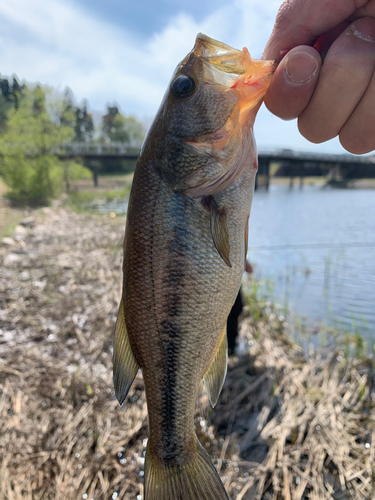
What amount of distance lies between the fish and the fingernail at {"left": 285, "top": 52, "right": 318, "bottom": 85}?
0.09m

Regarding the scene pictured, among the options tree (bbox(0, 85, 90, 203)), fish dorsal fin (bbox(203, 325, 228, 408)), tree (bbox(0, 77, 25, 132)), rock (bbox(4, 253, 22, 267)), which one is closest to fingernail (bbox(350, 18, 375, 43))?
fish dorsal fin (bbox(203, 325, 228, 408))

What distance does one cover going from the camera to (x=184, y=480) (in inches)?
63.5

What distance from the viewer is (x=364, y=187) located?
3466 cm

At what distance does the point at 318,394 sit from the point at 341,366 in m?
0.71

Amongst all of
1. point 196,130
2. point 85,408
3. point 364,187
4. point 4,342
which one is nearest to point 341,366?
point 85,408

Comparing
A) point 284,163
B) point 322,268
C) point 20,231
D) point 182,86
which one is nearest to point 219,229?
point 182,86

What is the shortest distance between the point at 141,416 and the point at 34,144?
2574 centimetres

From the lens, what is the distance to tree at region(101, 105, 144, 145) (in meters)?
52.8

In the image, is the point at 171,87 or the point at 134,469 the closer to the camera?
the point at 171,87

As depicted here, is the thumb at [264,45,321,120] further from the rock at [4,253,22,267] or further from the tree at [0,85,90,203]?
the tree at [0,85,90,203]

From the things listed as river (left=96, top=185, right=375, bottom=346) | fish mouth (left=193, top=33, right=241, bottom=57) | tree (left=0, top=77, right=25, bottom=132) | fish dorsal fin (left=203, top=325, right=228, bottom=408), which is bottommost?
river (left=96, top=185, right=375, bottom=346)

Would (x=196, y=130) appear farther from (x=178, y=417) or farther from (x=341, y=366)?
(x=341, y=366)

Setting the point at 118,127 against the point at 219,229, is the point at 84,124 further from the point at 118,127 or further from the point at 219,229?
the point at 219,229

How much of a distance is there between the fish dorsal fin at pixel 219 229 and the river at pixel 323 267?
406cm
